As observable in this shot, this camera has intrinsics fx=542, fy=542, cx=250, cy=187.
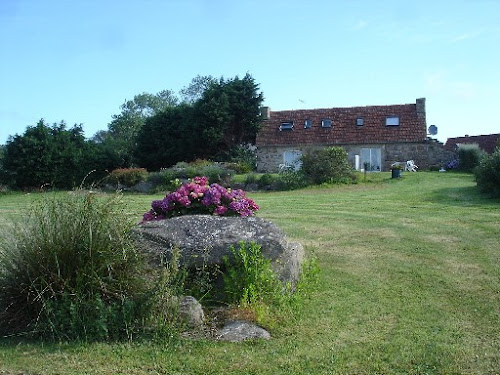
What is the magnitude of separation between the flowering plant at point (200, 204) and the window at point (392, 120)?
28.4 metres

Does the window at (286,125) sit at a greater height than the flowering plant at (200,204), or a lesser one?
greater

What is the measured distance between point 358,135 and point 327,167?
37.7 ft

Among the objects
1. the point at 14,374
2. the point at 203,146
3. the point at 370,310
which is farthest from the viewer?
the point at 203,146

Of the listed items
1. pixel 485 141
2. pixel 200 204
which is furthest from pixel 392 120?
pixel 200 204

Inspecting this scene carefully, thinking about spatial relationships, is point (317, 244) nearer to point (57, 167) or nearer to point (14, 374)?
point (14, 374)

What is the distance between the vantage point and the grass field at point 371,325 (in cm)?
439

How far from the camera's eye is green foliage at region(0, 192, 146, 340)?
16.0 feet

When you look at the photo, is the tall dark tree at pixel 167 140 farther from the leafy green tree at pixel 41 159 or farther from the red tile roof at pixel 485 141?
the red tile roof at pixel 485 141

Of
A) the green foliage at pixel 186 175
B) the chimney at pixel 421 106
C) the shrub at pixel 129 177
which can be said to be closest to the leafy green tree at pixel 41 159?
the shrub at pixel 129 177

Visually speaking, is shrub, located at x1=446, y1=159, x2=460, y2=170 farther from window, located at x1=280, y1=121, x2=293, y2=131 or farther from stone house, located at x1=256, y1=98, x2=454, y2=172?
window, located at x1=280, y1=121, x2=293, y2=131

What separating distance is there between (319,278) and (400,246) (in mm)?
2142

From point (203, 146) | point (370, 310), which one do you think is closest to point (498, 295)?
point (370, 310)

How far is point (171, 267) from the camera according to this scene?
5465 mm

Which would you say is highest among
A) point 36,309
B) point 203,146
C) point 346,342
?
point 203,146
